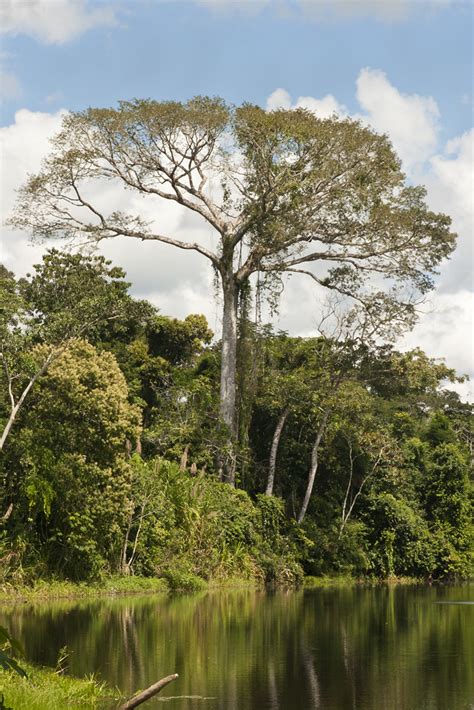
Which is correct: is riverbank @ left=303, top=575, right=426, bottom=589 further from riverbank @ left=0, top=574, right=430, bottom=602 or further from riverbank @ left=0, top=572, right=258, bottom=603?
riverbank @ left=0, top=572, right=258, bottom=603

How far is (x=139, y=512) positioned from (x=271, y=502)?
749cm

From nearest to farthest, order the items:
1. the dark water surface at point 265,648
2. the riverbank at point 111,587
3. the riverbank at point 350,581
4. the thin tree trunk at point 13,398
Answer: the dark water surface at point 265,648 → the thin tree trunk at point 13,398 → the riverbank at point 111,587 → the riverbank at point 350,581

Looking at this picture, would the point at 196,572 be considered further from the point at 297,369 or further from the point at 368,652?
the point at 368,652

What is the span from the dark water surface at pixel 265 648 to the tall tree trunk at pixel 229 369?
886 centimetres

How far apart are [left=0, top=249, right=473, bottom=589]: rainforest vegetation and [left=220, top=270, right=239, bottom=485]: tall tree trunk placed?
0.98ft

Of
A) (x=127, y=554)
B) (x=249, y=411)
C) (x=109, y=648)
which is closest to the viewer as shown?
(x=109, y=648)

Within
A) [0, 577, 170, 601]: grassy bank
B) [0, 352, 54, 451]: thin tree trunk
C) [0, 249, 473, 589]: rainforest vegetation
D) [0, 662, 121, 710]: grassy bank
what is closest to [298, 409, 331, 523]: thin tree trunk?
[0, 249, 473, 589]: rainforest vegetation

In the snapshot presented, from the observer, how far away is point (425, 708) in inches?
415

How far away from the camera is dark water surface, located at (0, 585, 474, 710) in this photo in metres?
11.3

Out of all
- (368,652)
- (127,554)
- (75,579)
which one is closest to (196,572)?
(127,554)

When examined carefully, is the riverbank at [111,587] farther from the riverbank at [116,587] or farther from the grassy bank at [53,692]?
the grassy bank at [53,692]

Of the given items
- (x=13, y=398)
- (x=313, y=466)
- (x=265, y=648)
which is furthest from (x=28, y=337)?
(x=313, y=466)

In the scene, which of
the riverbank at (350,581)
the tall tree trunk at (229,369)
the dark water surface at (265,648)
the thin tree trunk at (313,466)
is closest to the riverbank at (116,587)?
the dark water surface at (265,648)

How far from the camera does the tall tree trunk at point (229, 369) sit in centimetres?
3419
